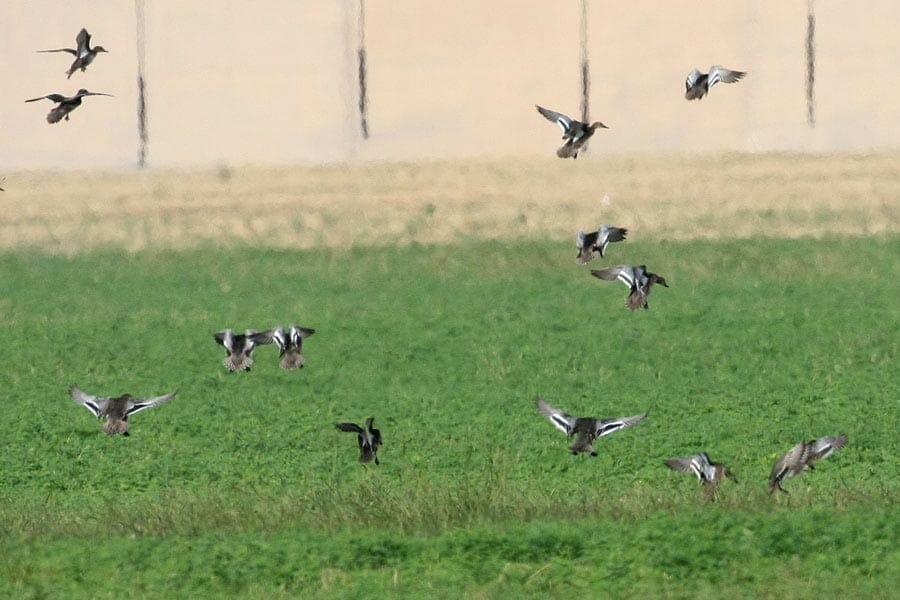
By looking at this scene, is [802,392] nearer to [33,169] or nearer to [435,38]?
[435,38]

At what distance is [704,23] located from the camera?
109ft

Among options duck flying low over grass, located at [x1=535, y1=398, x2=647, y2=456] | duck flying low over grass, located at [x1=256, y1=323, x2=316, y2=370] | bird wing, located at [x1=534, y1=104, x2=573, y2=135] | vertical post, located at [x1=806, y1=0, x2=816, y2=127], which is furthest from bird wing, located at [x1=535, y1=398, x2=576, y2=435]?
vertical post, located at [x1=806, y1=0, x2=816, y2=127]

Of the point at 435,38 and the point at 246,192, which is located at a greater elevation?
the point at 435,38

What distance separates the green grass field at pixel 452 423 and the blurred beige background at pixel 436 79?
399 centimetres

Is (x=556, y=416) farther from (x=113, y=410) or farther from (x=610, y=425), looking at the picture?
(x=113, y=410)

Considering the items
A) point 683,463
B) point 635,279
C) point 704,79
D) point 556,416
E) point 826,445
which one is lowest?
point 683,463

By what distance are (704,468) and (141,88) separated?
20.9m

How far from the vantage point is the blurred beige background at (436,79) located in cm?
3316

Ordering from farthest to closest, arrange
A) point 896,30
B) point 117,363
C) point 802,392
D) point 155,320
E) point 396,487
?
1. point 896,30
2. point 155,320
3. point 117,363
4. point 802,392
5. point 396,487

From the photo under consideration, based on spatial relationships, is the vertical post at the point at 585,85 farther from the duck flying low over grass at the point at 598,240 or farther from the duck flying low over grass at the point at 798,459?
the duck flying low over grass at the point at 798,459

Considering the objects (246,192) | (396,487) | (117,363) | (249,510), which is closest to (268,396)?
(117,363)

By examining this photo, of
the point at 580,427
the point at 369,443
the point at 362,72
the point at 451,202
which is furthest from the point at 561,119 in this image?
the point at 362,72

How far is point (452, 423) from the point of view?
747 inches

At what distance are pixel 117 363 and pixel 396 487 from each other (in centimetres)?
677
